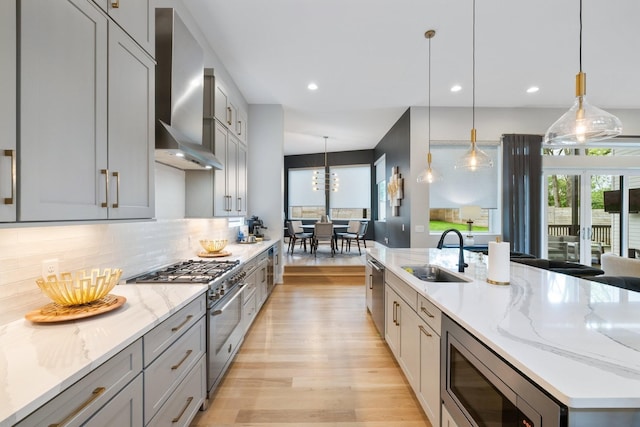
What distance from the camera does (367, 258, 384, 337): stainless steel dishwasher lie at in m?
2.74

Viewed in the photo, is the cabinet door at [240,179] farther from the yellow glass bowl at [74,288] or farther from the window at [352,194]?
the window at [352,194]

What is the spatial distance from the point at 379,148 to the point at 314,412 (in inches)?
274

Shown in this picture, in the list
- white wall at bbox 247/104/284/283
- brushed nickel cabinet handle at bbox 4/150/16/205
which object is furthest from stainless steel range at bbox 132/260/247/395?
white wall at bbox 247/104/284/283

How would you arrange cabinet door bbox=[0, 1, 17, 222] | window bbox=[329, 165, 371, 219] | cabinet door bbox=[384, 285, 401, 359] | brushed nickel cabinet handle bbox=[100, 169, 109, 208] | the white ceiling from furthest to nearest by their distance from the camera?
1. window bbox=[329, 165, 371, 219]
2. the white ceiling
3. cabinet door bbox=[384, 285, 401, 359]
4. brushed nickel cabinet handle bbox=[100, 169, 109, 208]
5. cabinet door bbox=[0, 1, 17, 222]

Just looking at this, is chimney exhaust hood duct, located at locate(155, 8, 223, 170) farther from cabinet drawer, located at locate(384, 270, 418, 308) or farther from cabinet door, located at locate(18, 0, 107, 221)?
cabinet drawer, located at locate(384, 270, 418, 308)

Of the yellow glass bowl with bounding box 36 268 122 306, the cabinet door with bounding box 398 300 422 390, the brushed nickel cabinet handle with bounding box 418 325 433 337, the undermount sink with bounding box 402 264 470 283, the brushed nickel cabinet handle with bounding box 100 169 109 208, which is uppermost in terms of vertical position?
the brushed nickel cabinet handle with bounding box 100 169 109 208

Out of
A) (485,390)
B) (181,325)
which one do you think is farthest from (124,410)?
(485,390)

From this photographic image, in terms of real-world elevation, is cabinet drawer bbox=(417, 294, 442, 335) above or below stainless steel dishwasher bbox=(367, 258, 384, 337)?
above

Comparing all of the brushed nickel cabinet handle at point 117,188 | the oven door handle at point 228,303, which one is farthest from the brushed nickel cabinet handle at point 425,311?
the brushed nickel cabinet handle at point 117,188

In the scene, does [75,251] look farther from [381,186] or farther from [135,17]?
[381,186]

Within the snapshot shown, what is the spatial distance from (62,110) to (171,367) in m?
1.27

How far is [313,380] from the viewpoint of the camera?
214 cm

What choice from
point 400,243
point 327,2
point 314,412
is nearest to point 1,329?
point 314,412

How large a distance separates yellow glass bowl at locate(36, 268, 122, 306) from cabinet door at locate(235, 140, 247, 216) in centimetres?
228
